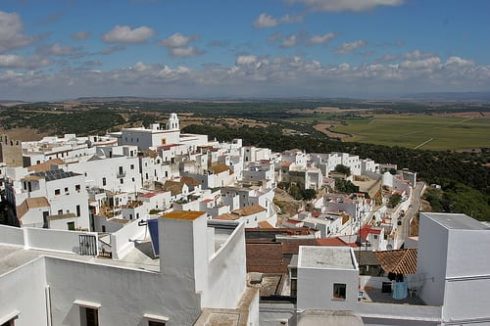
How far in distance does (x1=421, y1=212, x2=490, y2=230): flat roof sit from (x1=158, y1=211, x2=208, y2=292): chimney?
6.83m

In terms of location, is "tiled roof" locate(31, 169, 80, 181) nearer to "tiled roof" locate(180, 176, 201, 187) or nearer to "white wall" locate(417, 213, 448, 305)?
"tiled roof" locate(180, 176, 201, 187)

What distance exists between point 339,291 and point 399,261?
19.3 ft

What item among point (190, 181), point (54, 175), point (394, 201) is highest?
point (54, 175)

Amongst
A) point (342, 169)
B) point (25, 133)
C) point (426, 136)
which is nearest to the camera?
point (342, 169)

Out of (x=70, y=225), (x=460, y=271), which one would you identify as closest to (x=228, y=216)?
(x=70, y=225)

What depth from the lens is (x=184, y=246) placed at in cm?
559

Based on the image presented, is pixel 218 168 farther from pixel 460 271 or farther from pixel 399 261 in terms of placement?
pixel 460 271

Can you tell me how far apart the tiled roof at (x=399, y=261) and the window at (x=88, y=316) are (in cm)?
1041

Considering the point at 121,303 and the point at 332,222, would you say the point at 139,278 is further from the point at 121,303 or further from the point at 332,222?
the point at 332,222

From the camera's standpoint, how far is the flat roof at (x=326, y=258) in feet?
35.4

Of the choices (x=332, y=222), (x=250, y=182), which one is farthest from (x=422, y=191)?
(x=332, y=222)

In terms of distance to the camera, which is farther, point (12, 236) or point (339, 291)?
point (339, 291)

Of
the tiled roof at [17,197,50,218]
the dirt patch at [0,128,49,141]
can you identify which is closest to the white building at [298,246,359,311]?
the tiled roof at [17,197,50,218]

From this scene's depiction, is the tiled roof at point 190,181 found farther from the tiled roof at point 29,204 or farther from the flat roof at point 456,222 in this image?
the flat roof at point 456,222
